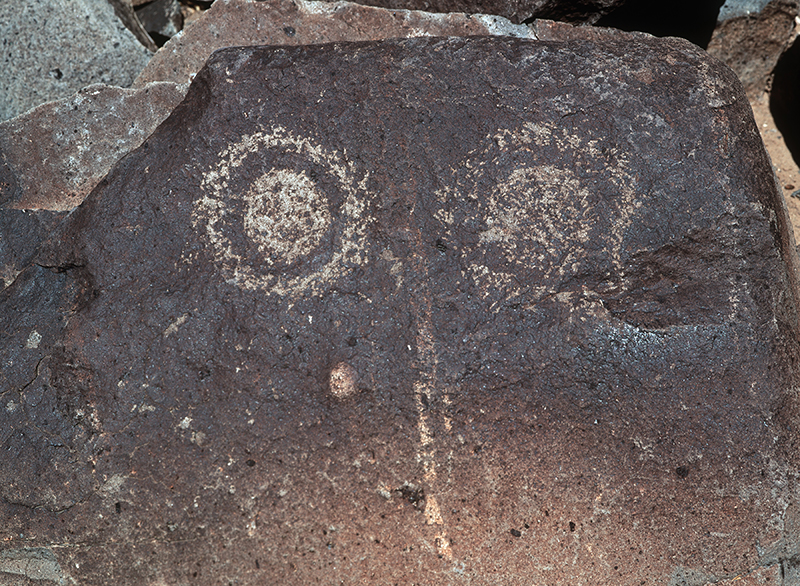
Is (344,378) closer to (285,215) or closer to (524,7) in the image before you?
(285,215)

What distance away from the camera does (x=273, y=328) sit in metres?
1.23

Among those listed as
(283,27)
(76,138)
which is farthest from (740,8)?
(76,138)

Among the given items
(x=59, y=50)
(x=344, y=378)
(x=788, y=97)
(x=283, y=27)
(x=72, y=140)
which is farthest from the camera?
(x=788, y=97)

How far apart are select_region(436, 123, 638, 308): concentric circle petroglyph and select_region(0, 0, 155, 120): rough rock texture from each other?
1398 millimetres

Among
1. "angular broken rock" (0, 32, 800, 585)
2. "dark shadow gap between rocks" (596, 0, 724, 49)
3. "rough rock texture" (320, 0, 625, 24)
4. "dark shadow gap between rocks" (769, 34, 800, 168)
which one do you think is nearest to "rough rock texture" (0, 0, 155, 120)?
"rough rock texture" (320, 0, 625, 24)

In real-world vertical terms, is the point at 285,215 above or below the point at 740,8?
above

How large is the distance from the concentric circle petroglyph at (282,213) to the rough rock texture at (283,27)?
2.27ft

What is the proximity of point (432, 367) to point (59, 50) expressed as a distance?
5.48 ft

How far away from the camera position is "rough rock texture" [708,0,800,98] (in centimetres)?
239

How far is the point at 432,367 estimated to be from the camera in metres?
1.22

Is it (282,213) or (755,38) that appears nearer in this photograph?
(282,213)

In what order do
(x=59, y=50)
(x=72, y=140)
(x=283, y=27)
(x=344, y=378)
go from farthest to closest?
(x=59, y=50) → (x=283, y=27) → (x=72, y=140) → (x=344, y=378)

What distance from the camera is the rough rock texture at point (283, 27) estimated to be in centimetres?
184

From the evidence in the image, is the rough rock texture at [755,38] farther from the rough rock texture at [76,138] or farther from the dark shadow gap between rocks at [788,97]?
the rough rock texture at [76,138]
